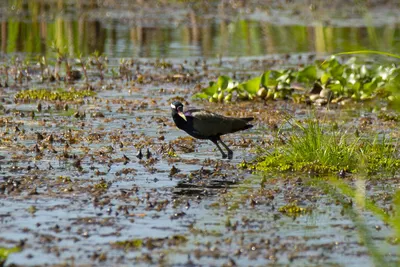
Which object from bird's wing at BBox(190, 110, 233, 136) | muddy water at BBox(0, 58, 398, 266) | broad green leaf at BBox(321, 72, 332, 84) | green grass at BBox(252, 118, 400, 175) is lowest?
muddy water at BBox(0, 58, 398, 266)

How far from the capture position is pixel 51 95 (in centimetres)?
1460

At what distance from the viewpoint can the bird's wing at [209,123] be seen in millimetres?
10531

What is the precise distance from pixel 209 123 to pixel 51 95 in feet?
15.4

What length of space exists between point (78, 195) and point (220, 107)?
5549 mm

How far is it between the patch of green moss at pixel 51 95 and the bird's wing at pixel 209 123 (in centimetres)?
429

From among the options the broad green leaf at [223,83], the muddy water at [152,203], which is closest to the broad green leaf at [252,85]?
the broad green leaf at [223,83]

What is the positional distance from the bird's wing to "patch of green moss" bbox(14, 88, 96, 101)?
4287 mm

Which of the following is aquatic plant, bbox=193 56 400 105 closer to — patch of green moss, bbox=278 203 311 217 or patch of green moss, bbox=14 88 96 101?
patch of green moss, bbox=14 88 96 101

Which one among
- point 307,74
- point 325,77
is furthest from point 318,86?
point 307,74

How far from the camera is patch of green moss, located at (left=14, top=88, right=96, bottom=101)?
1446 cm

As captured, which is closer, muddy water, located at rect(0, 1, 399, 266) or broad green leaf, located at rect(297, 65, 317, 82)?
muddy water, located at rect(0, 1, 399, 266)

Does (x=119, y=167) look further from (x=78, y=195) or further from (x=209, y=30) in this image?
(x=209, y=30)

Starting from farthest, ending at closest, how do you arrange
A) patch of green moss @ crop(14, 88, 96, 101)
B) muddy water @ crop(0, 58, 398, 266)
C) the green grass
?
patch of green moss @ crop(14, 88, 96, 101) < the green grass < muddy water @ crop(0, 58, 398, 266)

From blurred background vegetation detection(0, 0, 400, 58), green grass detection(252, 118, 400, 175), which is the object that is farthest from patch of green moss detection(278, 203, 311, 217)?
blurred background vegetation detection(0, 0, 400, 58)
